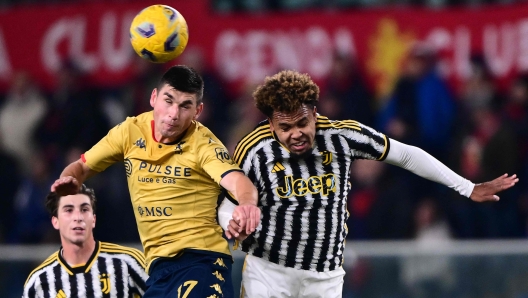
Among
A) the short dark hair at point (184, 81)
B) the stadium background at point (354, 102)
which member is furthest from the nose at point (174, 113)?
the stadium background at point (354, 102)

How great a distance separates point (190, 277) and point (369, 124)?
5009mm

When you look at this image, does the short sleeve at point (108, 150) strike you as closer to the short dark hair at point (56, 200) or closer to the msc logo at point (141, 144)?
the msc logo at point (141, 144)

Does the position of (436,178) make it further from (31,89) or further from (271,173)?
(31,89)

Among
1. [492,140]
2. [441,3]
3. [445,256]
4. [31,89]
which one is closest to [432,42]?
[441,3]

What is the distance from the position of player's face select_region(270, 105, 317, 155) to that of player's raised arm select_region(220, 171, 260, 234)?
0.43 m

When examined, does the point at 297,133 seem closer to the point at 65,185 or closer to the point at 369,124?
the point at 65,185

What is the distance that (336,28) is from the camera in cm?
1067

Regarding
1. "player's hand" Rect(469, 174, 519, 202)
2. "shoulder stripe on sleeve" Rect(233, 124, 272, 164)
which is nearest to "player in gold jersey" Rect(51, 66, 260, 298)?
"shoulder stripe on sleeve" Rect(233, 124, 272, 164)

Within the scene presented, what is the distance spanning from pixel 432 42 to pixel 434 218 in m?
2.04

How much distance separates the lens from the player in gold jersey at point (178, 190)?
5.19 m

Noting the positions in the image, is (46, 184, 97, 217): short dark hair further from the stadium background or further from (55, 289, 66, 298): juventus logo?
the stadium background

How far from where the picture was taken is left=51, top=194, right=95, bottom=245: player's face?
5875mm

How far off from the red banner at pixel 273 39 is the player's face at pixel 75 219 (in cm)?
496

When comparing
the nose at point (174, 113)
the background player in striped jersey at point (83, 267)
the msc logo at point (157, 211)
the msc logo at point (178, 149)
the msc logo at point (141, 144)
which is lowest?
the background player in striped jersey at point (83, 267)
